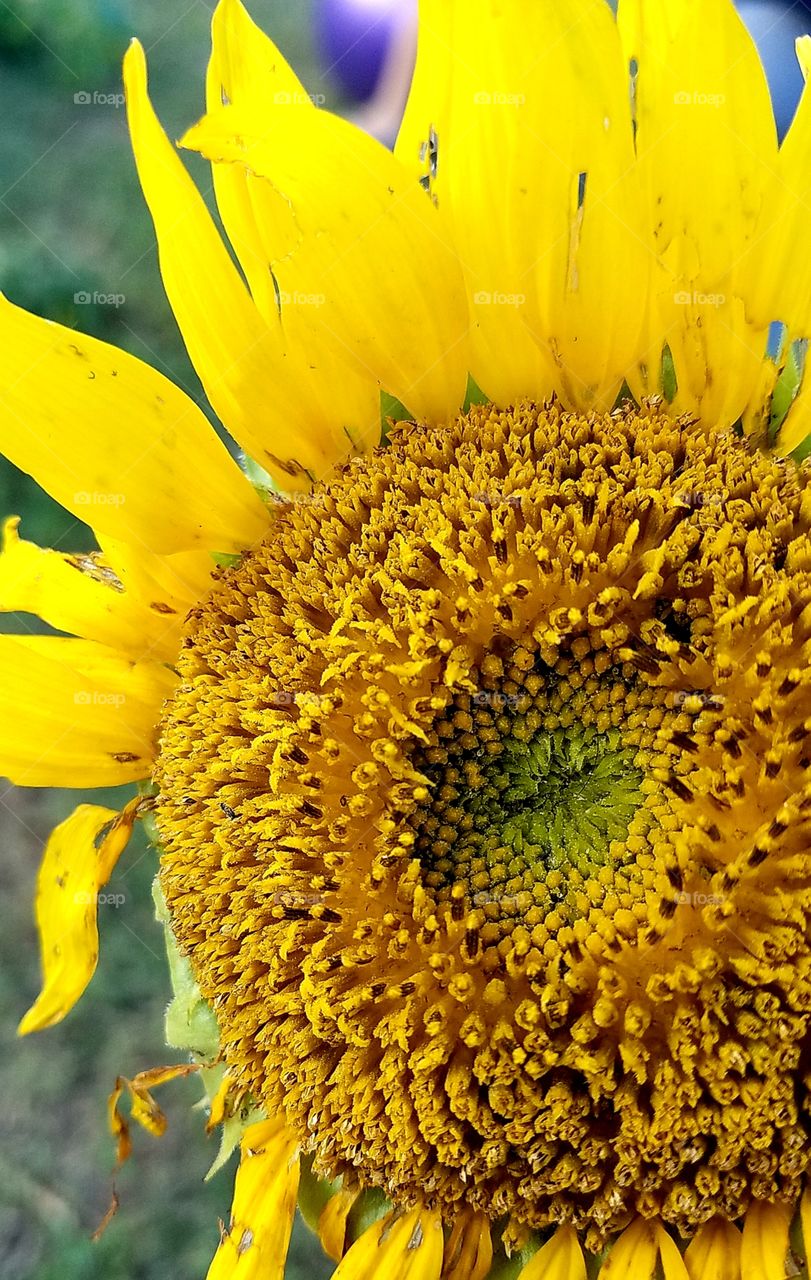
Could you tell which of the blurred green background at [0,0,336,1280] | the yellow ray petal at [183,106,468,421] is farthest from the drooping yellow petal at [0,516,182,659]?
the blurred green background at [0,0,336,1280]

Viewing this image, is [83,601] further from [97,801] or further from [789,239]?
[97,801]

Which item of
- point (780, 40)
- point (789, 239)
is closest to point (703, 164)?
point (789, 239)

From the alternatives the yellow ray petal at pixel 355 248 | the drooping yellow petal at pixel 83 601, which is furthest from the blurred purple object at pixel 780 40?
the drooping yellow petal at pixel 83 601

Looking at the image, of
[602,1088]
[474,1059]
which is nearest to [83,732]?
[474,1059]

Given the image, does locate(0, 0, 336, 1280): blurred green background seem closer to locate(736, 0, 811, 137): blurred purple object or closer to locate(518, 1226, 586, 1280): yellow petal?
locate(736, 0, 811, 137): blurred purple object

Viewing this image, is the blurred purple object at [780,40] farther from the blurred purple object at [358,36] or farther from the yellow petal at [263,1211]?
the yellow petal at [263,1211]

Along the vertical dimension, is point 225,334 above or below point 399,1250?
above
